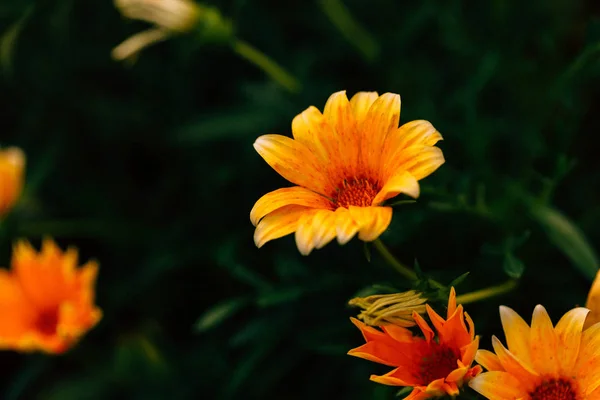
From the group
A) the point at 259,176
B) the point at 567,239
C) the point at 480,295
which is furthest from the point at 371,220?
the point at 259,176

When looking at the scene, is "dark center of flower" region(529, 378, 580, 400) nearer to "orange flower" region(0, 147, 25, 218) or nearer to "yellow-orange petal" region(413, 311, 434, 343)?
"yellow-orange petal" region(413, 311, 434, 343)

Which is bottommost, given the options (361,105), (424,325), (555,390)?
(555,390)

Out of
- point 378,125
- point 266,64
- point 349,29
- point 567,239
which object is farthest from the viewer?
point 349,29

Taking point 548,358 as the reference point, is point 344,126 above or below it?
above

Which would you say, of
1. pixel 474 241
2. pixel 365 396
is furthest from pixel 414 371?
pixel 474 241

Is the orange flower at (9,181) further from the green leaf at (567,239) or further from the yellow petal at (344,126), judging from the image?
the green leaf at (567,239)

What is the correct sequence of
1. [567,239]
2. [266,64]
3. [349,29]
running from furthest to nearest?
[349,29], [266,64], [567,239]

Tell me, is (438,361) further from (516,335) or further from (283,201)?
(283,201)
